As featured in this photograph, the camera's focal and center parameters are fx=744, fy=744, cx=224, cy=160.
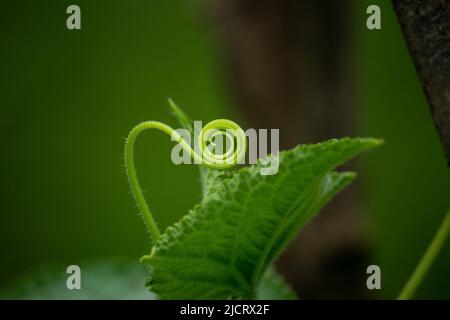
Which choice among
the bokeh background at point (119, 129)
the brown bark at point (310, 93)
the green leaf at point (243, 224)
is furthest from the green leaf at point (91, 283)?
the bokeh background at point (119, 129)

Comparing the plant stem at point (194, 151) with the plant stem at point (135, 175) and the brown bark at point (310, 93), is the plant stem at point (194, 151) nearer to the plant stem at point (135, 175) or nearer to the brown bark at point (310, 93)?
the plant stem at point (135, 175)

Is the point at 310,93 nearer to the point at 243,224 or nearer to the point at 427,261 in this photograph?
the point at 427,261

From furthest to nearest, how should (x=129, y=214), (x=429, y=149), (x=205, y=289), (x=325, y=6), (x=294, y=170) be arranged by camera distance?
(x=129, y=214) → (x=429, y=149) → (x=325, y=6) → (x=205, y=289) → (x=294, y=170)

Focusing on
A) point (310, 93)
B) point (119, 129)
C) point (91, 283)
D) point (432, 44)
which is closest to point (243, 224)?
point (432, 44)

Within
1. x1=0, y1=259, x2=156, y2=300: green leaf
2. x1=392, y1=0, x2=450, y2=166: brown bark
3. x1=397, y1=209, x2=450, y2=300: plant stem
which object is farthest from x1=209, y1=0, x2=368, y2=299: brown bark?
x1=392, y1=0, x2=450, y2=166: brown bark

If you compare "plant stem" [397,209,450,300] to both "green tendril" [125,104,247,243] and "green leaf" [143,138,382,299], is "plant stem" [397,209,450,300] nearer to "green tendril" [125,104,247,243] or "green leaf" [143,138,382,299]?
"green leaf" [143,138,382,299]

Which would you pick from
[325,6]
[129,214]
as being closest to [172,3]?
[129,214]
